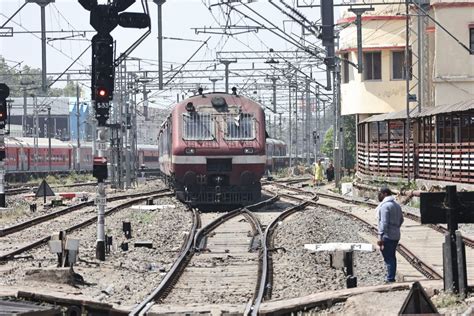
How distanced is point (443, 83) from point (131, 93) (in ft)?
55.0

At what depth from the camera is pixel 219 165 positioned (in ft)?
96.9

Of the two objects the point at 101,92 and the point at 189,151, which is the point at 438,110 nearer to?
the point at 189,151

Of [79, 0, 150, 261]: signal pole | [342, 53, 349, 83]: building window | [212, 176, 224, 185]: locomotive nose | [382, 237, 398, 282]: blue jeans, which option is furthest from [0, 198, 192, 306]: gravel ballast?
[342, 53, 349, 83]: building window

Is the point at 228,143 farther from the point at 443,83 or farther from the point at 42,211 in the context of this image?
the point at 443,83

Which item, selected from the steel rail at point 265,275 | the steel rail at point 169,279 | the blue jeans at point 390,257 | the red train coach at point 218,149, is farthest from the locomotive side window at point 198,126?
the blue jeans at point 390,257

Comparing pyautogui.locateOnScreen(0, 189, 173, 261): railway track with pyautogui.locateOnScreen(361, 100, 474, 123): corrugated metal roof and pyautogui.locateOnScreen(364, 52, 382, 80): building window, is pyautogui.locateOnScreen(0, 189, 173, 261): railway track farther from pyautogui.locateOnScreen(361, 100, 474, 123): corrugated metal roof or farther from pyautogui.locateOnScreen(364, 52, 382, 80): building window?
pyautogui.locateOnScreen(364, 52, 382, 80): building window

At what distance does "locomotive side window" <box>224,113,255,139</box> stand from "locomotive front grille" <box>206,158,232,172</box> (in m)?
0.72

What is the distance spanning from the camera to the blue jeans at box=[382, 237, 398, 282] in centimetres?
1336

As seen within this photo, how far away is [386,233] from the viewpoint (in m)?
13.7

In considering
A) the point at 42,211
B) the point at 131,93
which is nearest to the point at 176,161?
the point at 42,211

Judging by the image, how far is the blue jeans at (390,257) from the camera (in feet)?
43.8

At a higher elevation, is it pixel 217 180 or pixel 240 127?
pixel 240 127

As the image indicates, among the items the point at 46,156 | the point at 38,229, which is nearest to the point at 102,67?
the point at 38,229

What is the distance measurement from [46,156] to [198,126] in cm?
4429
